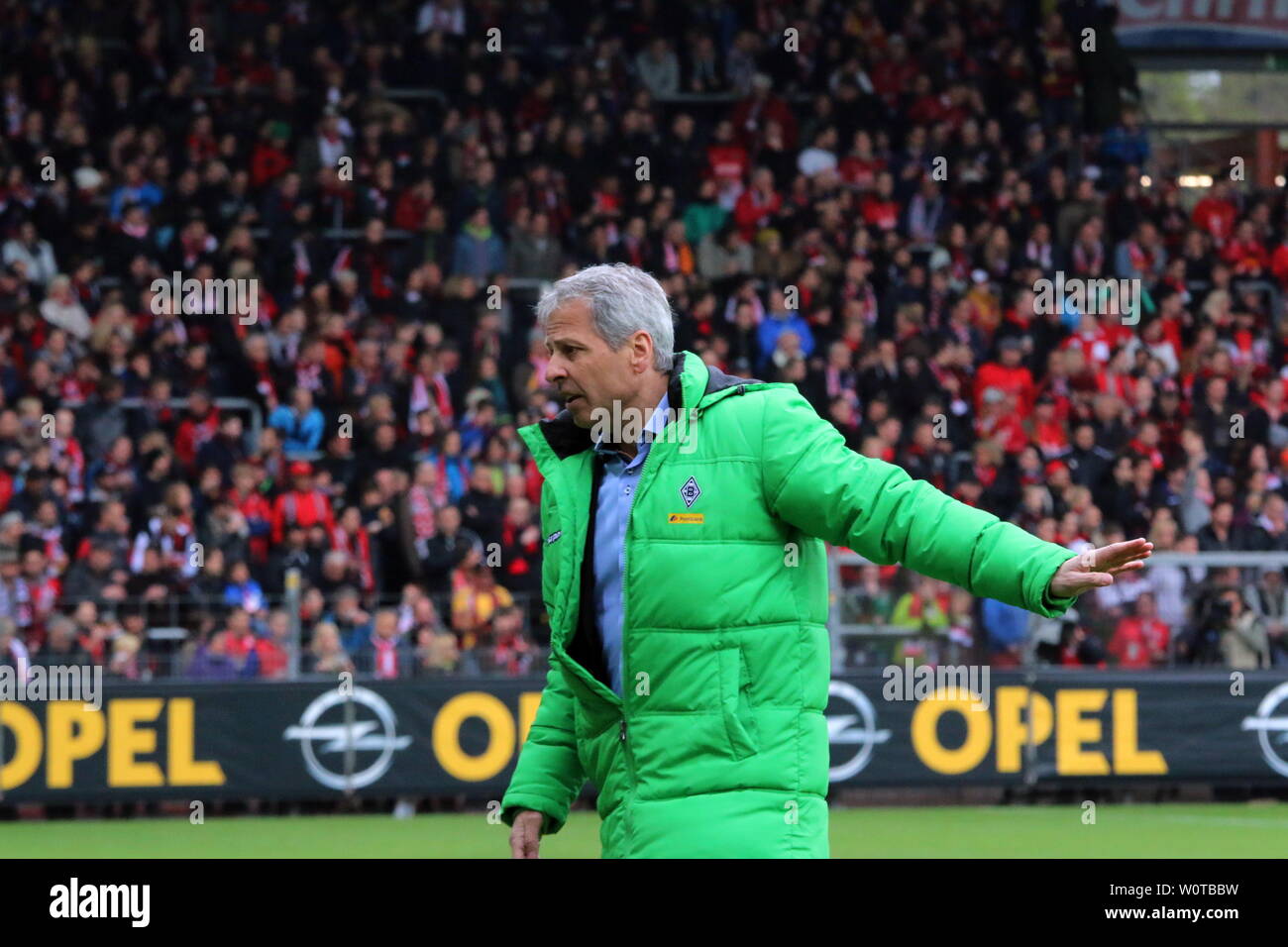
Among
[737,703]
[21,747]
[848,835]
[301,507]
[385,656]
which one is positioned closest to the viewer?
[737,703]

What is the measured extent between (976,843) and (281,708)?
5.44m

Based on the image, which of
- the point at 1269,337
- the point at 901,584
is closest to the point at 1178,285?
the point at 1269,337

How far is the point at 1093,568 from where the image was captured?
4039 mm

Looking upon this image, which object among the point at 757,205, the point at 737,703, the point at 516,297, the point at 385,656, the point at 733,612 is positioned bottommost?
the point at 385,656

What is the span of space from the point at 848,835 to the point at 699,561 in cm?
960

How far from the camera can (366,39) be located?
22.9 m

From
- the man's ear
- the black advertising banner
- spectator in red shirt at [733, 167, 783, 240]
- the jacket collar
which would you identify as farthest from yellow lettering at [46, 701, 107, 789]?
the man's ear

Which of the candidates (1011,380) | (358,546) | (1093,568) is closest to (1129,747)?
(1011,380)

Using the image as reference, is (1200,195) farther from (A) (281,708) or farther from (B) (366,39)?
(A) (281,708)

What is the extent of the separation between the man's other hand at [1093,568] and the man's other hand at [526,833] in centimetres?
139

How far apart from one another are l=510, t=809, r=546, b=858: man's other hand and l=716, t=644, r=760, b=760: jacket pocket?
0.67m

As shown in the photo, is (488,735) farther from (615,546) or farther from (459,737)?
(615,546)
